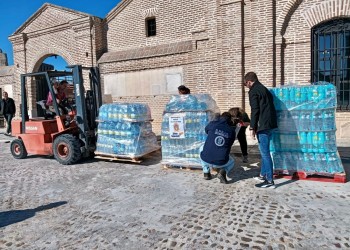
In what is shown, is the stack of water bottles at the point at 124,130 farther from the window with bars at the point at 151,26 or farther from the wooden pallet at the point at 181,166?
the window with bars at the point at 151,26

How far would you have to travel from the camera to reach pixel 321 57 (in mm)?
8406

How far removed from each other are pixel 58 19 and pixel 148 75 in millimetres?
5682

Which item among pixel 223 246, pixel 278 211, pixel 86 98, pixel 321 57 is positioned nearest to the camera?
pixel 223 246

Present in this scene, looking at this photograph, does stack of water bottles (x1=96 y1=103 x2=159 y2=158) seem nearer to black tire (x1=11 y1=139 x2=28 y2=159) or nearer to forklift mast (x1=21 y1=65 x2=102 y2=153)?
forklift mast (x1=21 y1=65 x2=102 y2=153)

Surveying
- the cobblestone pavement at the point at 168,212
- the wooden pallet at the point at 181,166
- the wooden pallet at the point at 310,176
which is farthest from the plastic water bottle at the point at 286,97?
the wooden pallet at the point at 181,166

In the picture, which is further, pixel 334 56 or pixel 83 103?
pixel 334 56

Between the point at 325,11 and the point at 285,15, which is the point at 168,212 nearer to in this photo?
the point at 285,15

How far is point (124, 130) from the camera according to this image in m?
6.14

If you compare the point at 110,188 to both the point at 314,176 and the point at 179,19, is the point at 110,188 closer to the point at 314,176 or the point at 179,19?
the point at 314,176

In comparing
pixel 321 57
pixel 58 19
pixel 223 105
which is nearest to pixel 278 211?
pixel 223 105

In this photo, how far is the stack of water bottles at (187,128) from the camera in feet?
17.9

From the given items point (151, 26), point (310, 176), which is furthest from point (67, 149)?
→ point (151, 26)

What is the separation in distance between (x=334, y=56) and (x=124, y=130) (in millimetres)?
6811

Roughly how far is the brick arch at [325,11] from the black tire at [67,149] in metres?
7.59
